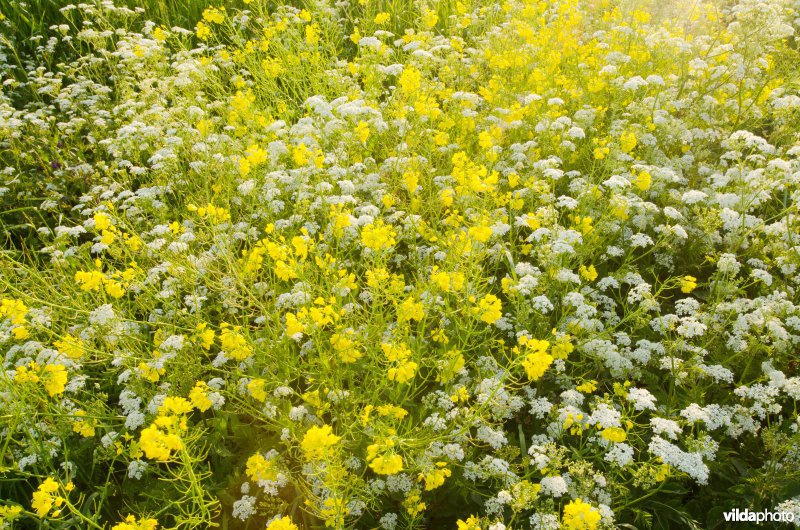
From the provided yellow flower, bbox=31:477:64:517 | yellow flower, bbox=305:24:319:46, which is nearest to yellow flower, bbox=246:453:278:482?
yellow flower, bbox=31:477:64:517

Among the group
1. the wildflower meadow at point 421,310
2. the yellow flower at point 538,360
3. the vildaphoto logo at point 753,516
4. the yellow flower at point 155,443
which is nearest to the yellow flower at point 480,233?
the wildflower meadow at point 421,310

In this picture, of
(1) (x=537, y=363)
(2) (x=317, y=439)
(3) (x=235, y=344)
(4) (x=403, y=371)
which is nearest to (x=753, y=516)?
(1) (x=537, y=363)

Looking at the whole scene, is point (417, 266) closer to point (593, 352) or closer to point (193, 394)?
point (593, 352)

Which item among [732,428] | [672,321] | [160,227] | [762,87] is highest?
[762,87]

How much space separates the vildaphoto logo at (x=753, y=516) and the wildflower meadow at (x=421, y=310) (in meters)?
0.04

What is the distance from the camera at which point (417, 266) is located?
3127mm

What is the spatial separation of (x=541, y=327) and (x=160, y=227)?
205 cm

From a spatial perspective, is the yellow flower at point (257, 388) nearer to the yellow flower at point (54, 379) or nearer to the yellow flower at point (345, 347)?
the yellow flower at point (345, 347)

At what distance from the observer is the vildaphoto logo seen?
2.26m

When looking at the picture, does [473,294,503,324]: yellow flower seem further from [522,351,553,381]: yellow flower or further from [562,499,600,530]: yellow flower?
[562,499,600,530]: yellow flower

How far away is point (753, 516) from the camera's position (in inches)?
91.0

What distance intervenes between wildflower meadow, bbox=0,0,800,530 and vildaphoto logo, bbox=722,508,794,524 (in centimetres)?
4

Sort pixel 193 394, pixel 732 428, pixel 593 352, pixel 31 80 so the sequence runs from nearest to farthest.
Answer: pixel 193 394, pixel 732 428, pixel 593 352, pixel 31 80

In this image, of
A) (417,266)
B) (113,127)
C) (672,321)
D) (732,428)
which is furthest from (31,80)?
(732,428)
